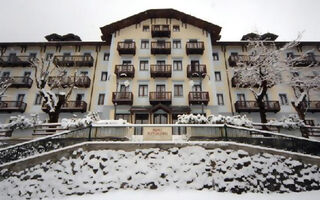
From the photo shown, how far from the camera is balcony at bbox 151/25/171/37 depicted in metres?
29.9

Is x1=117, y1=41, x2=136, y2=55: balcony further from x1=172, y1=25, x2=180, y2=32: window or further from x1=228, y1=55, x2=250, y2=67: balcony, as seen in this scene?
x1=228, y1=55, x2=250, y2=67: balcony

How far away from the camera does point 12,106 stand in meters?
28.1

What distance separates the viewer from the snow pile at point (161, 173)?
10.7 m

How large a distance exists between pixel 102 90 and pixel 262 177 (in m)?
23.5

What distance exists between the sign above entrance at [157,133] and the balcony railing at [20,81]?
2368cm

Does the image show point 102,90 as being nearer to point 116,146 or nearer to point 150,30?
point 150,30

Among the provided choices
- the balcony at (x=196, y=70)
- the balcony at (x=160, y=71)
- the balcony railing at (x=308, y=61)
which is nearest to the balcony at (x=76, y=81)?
the balcony at (x=160, y=71)

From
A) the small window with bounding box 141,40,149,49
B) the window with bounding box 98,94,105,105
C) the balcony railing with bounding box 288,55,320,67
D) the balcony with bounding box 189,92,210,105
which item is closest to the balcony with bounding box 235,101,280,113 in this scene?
the balcony with bounding box 189,92,210,105

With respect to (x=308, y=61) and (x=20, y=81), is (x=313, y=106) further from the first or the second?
(x=20, y=81)

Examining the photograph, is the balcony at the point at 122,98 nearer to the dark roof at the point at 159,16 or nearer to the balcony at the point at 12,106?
the dark roof at the point at 159,16

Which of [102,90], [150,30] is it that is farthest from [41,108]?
[150,30]

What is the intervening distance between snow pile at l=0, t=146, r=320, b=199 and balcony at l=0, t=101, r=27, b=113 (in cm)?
1912

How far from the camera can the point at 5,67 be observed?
31234 millimetres

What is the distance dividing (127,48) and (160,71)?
18.3 ft
